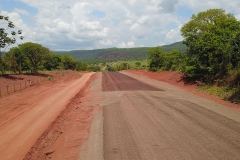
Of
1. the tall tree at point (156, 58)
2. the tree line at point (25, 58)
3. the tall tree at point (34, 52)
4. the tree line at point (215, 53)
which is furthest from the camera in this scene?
the tall tree at point (156, 58)

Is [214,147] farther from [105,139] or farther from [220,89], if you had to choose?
[220,89]

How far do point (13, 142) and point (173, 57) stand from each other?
32.6 meters

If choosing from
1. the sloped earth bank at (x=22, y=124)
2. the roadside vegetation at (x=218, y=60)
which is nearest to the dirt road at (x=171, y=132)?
the sloped earth bank at (x=22, y=124)

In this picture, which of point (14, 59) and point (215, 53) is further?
point (14, 59)

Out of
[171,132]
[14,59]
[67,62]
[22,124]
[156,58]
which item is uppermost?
[156,58]

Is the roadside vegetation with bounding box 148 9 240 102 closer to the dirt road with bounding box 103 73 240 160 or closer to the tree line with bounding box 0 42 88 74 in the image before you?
the dirt road with bounding box 103 73 240 160

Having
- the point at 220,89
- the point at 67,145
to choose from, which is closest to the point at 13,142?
the point at 67,145

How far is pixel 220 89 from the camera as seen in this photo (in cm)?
1568

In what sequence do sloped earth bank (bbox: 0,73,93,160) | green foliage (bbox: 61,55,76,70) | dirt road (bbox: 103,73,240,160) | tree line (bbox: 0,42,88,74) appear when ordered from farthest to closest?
green foliage (bbox: 61,55,76,70), tree line (bbox: 0,42,88,74), sloped earth bank (bbox: 0,73,93,160), dirt road (bbox: 103,73,240,160)

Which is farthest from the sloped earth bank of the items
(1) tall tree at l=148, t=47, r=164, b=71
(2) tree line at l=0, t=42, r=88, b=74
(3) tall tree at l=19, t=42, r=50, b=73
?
(1) tall tree at l=148, t=47, r=164, b=71

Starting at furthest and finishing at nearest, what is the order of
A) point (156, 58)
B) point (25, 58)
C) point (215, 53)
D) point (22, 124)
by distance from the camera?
point (156, 58), point (25, 58), point (215, 53), point (22, 124)

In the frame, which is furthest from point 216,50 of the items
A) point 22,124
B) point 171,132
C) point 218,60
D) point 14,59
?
point 14,59

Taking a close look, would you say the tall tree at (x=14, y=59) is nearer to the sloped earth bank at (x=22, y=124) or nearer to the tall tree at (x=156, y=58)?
the sloped earth bank at (x=22, y=124)

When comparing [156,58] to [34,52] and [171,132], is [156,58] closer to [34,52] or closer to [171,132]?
[34,52]
